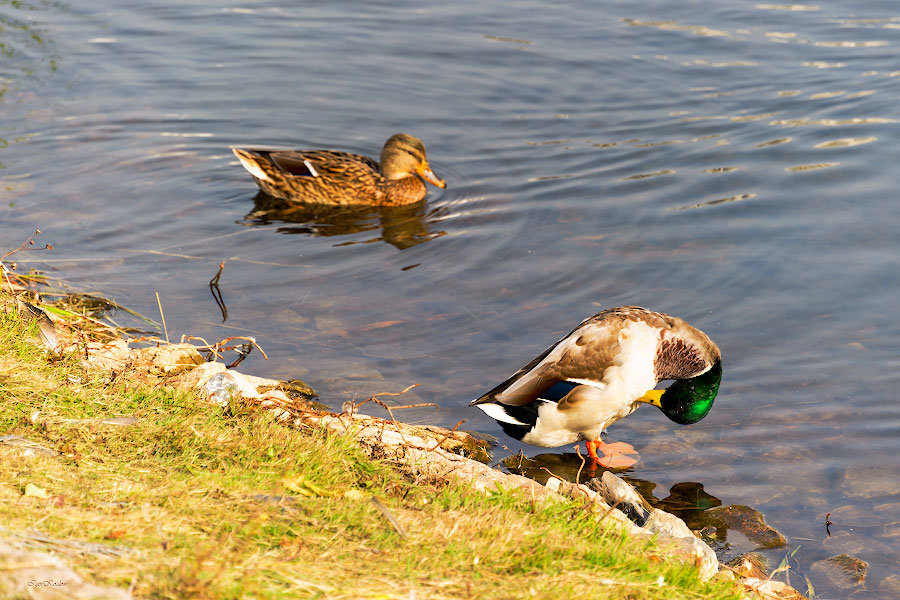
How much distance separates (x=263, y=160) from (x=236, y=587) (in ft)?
21.9

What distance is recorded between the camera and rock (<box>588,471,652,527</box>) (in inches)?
→ 152

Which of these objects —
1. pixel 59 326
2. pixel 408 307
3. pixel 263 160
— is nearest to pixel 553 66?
pixel 263 160

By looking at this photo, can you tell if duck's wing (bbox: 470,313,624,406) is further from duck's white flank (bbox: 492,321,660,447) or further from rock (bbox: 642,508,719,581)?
rock (bbox: 642,508,719,581)

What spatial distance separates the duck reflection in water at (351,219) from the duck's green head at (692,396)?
3409 mm

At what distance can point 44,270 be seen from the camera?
22.0 feet

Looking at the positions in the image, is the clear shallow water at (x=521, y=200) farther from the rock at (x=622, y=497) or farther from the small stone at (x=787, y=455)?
the rock at (x=622, y=497)

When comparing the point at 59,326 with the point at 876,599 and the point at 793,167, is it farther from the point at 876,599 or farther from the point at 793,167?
the point at 793,167

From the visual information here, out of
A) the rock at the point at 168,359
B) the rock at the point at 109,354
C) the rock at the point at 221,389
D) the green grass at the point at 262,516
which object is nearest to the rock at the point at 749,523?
the green grass at the point at 262,516

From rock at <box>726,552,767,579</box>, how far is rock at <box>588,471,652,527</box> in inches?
16.5

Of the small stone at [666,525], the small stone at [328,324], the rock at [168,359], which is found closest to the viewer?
the small stone at [666,525]

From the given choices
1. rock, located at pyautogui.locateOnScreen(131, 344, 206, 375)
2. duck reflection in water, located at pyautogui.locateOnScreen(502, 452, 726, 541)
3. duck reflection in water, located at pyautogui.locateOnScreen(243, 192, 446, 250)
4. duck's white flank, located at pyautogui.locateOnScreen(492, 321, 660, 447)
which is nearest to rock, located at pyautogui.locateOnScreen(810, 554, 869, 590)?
duck reflection in water, located at pyautogui.locateOnScreen(502, 452, 726, 541)

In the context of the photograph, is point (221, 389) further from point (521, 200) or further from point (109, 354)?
point (521, 200)

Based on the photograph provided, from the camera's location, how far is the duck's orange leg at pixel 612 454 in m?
4.75

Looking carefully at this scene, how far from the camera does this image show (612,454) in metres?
4.84
